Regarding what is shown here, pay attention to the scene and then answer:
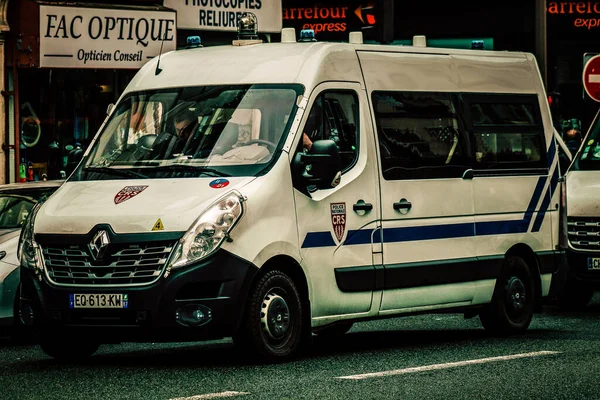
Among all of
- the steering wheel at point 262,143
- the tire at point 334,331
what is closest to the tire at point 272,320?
the steering wheel at point 262,143

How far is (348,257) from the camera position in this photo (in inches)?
444

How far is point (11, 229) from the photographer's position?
13.6m

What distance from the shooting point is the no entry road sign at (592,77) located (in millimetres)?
20391

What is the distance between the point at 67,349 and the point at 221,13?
12.8 metres

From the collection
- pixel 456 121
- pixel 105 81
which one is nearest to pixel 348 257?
pixel 456 121

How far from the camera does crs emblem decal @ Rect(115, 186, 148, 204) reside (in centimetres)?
1042

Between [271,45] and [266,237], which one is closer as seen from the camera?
[266,237]

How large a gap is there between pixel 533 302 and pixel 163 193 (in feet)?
14.7

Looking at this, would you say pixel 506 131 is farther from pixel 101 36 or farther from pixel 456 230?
pixel 101 36

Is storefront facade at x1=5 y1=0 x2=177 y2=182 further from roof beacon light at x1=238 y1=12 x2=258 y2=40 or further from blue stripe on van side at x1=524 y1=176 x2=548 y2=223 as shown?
blue stripe on van side at x1=524 y1=176 x2=548 y2=223

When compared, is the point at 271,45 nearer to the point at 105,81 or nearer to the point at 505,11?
the point at 105,81

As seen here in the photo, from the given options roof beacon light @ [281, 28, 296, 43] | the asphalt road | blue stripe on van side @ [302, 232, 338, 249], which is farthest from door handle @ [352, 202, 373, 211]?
roof beacon light @ [281, 28, 296, 43]

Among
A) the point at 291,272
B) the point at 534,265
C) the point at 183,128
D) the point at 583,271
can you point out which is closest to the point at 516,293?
the point at 534,265

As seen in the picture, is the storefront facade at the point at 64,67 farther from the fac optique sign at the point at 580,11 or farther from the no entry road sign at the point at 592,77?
the fac optique sign at the point at 580,11
